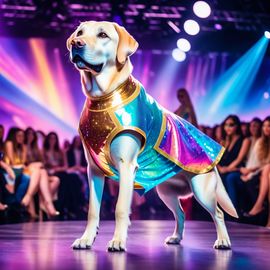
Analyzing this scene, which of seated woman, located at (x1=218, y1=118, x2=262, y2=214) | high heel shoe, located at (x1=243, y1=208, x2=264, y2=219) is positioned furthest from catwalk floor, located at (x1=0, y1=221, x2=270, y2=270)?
seated woman, located at (x1=218, y1=118, x2=262, y2=214)

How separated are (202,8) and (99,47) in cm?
617

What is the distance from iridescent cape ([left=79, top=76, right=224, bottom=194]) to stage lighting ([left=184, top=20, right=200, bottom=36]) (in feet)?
19.6

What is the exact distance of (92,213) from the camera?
3680 millimetres

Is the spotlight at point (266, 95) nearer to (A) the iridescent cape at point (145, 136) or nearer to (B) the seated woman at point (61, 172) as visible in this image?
(B) the seated woman at point (61, 172)

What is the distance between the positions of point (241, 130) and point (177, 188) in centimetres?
405

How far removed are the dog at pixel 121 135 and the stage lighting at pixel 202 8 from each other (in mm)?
5774

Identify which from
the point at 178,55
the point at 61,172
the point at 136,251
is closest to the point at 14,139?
the point at 61,172

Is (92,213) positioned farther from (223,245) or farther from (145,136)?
(223,245)

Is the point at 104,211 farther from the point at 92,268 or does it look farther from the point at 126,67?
the point at 92,268

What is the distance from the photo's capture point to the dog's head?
3479 millimetres

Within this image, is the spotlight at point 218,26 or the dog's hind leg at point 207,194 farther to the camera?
the spotlight at point 218,26

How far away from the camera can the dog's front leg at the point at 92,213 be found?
362 cm

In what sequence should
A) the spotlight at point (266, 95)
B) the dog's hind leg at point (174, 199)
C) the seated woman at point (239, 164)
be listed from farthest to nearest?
1. the spotlight at point (266, 95)
2. the seated woman at point (239, 164)
3. the dog's hind leg at point (174, 199)

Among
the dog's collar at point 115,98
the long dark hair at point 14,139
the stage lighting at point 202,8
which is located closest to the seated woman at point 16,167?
the long dark hair at point 14,139
